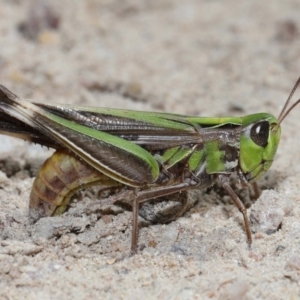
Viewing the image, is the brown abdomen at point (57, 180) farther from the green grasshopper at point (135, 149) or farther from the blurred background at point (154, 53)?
the blurred background at point (154, 53)

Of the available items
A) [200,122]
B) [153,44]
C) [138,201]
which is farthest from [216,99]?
[138,201]

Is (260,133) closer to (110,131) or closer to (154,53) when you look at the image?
(110,131)

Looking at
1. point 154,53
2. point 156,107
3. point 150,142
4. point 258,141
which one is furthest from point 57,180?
point 154,53

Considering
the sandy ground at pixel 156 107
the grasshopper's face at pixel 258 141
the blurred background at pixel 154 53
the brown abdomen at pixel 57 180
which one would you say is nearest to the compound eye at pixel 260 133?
the grasshopper's face at pixel 258 141

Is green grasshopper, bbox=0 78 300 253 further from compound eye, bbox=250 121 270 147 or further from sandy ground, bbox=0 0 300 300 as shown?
sandy ground, bbox=0 0 300 300

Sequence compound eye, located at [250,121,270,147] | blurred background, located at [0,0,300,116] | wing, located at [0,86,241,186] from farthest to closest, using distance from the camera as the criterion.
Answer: blurred background, located at [0,0,300,116], compound eye, located at [250,121,270,147], wing, located at [0,86,241,186]

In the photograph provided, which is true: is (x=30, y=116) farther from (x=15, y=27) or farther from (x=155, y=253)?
(x=15, y=27)

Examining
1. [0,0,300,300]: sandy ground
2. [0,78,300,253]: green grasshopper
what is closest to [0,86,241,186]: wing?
[0,78,300,253]: green grasshopper
